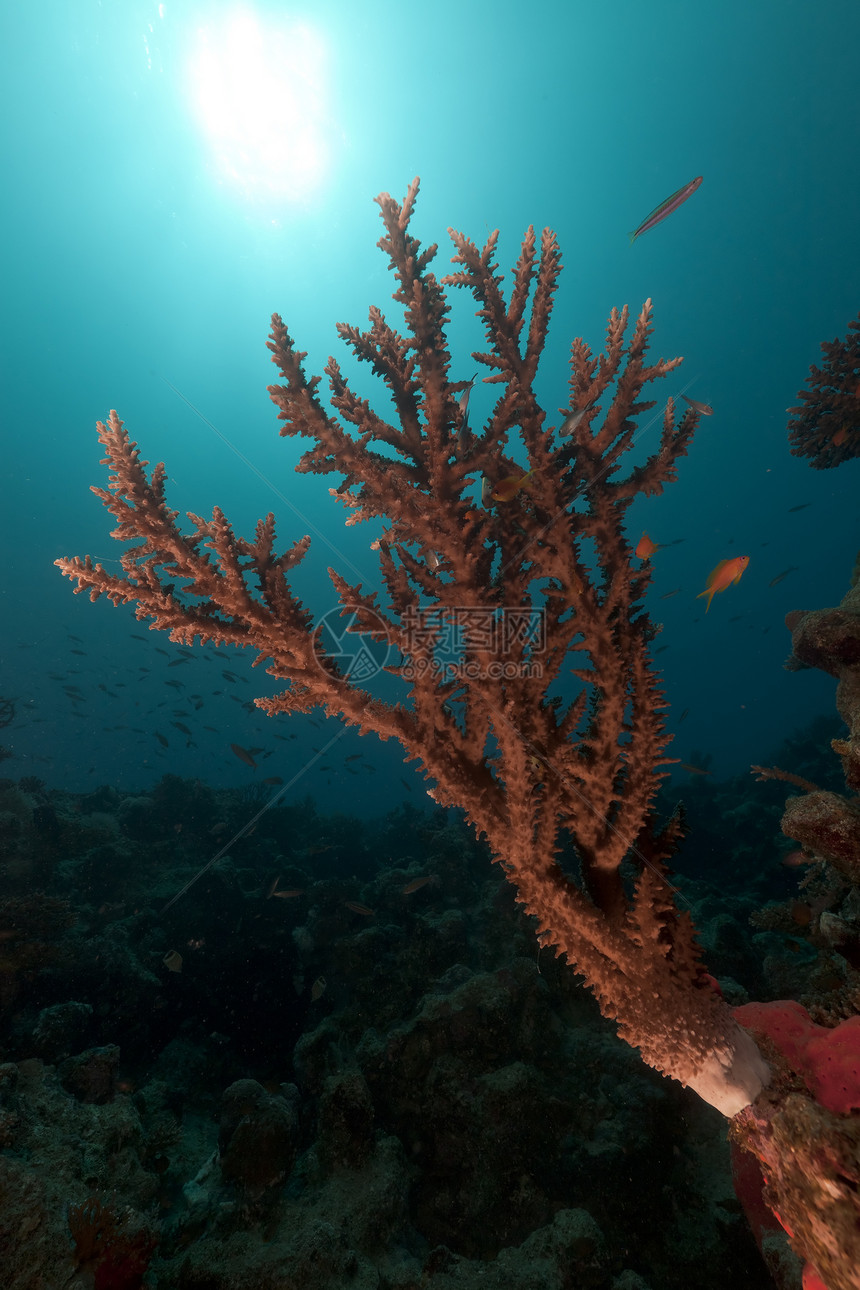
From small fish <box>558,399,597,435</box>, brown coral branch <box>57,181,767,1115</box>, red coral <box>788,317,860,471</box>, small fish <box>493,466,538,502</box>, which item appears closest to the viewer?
brown coral branch <box>57,181,767,1115</box>

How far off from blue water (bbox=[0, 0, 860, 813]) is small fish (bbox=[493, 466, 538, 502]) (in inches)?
433

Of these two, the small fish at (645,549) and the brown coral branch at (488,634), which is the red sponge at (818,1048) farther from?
the small fish at (645,549)

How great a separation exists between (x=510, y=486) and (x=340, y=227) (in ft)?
155

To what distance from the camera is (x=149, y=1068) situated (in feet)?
21.5

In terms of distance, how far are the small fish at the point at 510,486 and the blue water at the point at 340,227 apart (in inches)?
433

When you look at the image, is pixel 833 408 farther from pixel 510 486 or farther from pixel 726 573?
pixel 510 486

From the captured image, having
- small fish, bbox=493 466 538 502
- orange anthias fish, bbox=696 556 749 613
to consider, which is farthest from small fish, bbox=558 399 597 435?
orange anthias fish, bbox=696 556 749 613

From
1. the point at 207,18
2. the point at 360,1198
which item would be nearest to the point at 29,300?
the point at 207,18

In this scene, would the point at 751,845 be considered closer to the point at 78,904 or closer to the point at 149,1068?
the point at 149,1068

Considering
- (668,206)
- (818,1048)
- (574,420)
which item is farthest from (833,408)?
(818,1048)

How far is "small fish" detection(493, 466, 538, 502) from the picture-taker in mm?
2684

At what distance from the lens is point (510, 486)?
2703 millimetres

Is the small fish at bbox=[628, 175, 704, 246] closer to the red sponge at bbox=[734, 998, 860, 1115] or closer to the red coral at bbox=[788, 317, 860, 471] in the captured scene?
the red coral at bbox=[788, 317, 860, 471]

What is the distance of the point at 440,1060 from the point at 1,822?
1100cm
